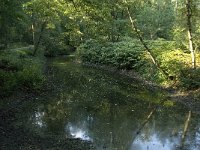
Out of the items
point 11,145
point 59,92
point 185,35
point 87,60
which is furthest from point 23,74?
point 87,60

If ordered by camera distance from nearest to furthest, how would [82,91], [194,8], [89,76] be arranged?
1. [194,8]
2. [82,91]
3. [89,76]

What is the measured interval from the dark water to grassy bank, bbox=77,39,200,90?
1.75 m

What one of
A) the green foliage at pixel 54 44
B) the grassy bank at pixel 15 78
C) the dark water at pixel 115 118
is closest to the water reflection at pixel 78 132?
the dark water at pixel 115 118

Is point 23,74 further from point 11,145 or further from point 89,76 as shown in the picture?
point 89,76

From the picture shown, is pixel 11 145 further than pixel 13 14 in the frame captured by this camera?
No

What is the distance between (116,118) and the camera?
1625 cm

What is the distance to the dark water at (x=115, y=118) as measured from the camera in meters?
13.2

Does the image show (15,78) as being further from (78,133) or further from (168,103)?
(168,103)

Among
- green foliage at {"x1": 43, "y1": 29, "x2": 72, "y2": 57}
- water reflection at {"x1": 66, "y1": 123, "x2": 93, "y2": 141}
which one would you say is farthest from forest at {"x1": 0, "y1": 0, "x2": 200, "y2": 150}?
green foliage at {"x1": 43, "y1": 29, "x2": 72, "y2": 57}

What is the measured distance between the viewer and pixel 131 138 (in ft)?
44.1

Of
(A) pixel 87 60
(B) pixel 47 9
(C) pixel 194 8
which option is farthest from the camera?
(A) pixel 87 60

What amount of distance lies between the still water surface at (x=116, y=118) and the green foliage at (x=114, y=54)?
5.49m

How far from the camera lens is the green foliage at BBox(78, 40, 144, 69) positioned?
29.7 meters

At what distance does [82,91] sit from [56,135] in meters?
9.97
